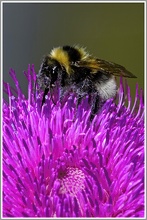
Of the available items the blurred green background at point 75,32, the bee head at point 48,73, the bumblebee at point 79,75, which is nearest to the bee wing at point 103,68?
the bumblebee at point 79,75

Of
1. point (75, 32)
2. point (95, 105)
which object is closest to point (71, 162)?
point (95, 105)

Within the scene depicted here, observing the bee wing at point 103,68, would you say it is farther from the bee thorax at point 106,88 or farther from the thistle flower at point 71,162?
the thistle flower at point 71,162

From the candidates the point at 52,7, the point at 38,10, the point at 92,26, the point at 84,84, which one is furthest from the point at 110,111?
the point at 38,10

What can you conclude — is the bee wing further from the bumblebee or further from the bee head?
the bee head

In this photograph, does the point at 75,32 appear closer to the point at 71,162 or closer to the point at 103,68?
the point at 103,68

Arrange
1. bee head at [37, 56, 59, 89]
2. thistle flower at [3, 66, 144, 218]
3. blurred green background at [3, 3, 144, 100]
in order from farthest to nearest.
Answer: blurred green background at [3, 3, 144, 100]
bee head at [37, 56, 59, 89]
thistle flower at [3, 66, 144, 218]

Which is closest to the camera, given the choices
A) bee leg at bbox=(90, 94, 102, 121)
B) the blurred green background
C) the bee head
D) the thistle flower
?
the thistle flower

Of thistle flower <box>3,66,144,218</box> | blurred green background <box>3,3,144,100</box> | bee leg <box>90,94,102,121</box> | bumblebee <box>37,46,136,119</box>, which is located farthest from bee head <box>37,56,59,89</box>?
blurred green background <box>3,3,144,100</box>
